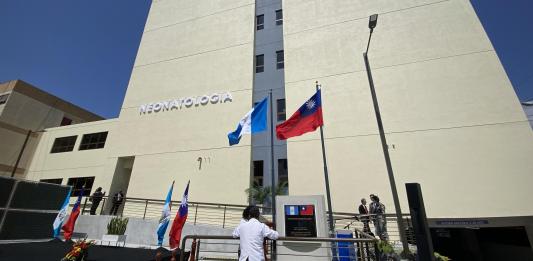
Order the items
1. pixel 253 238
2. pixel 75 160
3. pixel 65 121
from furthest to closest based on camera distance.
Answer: pixel 65 121
pixel 75 160
pixel 253 238

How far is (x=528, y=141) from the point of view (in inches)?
479

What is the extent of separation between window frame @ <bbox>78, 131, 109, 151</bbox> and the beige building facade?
2.19 feet

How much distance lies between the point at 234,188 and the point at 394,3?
15398mm

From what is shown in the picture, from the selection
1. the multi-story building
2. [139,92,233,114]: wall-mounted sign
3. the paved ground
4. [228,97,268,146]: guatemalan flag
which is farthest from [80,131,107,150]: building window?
[228,97,268,146]: guatemalan flag

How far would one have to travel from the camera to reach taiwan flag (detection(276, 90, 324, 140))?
33.1 ft

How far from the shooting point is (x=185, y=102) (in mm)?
19219

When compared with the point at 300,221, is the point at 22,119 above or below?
above

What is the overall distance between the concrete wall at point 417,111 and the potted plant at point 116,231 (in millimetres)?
8871

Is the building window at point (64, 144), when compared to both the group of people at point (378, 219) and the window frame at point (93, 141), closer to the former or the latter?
the window frame at point (93, 141)

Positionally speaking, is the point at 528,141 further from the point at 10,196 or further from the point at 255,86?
the point at 10,196

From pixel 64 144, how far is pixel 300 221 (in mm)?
24784

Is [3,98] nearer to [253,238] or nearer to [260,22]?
[260,22]

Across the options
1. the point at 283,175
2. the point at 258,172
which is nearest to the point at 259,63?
the point at 258,172

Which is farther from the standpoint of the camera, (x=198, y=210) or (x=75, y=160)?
(x=75, y=160)
